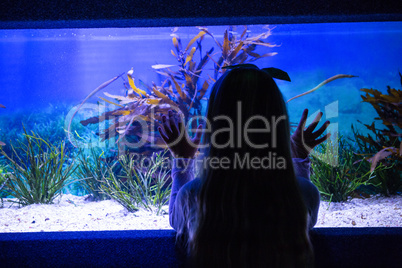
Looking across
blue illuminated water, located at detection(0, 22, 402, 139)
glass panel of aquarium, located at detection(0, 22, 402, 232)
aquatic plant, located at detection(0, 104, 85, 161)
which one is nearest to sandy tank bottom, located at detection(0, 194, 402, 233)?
glass panel of aquarium, located at detection(0, 22, 402, 232)

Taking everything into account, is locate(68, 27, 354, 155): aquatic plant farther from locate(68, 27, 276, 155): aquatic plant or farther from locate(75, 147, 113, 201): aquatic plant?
locate(75, 147, 113, 201): aquatic plant

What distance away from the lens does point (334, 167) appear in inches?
103

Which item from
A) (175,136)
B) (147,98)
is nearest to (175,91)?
(147,98)

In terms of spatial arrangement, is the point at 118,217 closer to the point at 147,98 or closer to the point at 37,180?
the point at 37,180

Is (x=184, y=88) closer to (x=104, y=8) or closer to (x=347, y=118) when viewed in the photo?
(x=104, y=8)

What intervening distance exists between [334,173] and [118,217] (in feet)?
6.32

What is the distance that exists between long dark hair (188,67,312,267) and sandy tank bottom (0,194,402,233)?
1.08m

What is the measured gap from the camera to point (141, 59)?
2713 mm

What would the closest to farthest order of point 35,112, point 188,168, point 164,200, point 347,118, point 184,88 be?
point 188,168 < point 164,200 < point 184,88 < point 35,112 < point 347,118

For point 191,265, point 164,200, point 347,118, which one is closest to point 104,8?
point 191,265

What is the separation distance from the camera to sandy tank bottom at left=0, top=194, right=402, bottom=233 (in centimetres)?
184

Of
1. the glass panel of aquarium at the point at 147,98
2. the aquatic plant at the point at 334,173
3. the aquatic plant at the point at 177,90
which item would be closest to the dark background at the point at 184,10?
the glass panel of aquarium at the point at 147,98

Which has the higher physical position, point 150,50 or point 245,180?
point 150,50

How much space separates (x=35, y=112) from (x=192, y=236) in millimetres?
2896
